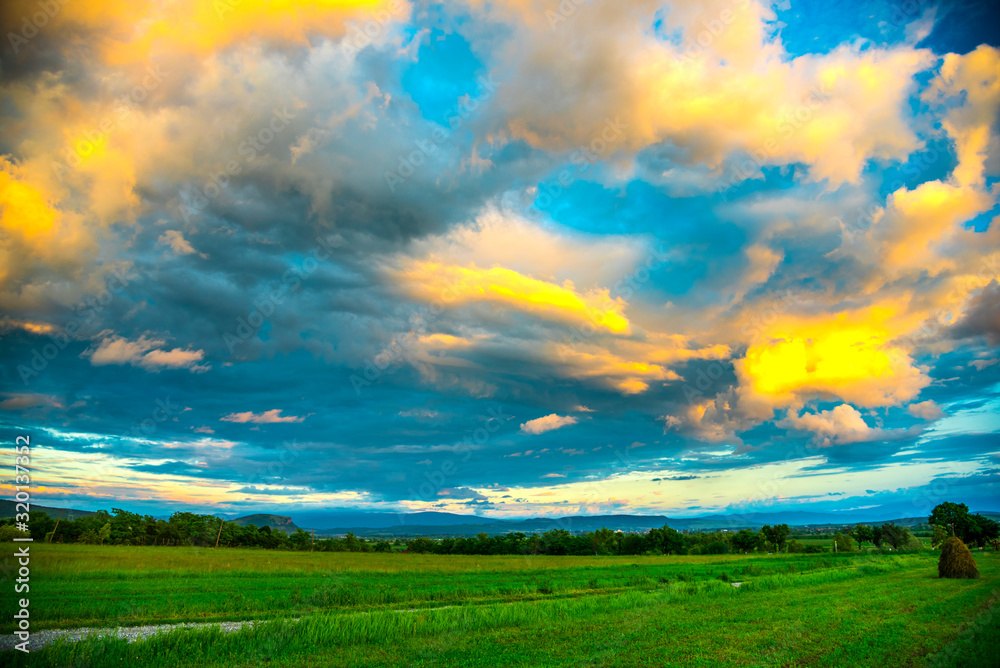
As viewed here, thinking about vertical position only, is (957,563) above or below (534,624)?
above

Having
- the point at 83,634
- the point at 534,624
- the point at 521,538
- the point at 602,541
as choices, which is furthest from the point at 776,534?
the point at 83,634

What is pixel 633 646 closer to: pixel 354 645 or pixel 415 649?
pixel 415 649

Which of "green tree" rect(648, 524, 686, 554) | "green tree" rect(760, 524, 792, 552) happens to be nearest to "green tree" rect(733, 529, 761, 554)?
"green tree" rect(760, 524, 792, 552)

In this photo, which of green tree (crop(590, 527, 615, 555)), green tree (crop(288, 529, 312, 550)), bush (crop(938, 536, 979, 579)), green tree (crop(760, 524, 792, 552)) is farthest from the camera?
green tree (crop(760, 524, 792, 552))

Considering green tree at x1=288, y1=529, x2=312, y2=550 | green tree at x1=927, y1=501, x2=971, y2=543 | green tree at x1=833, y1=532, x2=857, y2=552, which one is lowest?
green tree at x1=288, y1=529, x2=312, y2=550

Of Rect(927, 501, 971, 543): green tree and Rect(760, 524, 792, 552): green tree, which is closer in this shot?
Rect(927, 501, 971, 543): green tree

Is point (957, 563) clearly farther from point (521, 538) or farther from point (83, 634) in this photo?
point (521, 538)

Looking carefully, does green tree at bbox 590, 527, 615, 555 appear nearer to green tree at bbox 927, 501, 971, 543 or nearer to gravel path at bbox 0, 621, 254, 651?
green tree at bbox 927, 501, 971, 543

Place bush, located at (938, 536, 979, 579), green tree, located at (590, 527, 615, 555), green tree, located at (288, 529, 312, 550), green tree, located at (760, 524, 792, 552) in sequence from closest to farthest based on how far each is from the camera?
bush, located at (938, 536, 979, 579)
green tree, located at (590, 527, 615, 555)
green tree, located at (288, 529, 312, 550)
green tree, located at (760, 524, 792, 552)

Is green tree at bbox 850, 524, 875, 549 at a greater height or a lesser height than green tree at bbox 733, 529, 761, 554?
greater

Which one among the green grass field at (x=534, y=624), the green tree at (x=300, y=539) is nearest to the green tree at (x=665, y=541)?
the green tree at (x=300, y=539)

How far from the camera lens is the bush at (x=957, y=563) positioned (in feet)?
110

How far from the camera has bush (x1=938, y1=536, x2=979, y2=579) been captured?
33469 mm

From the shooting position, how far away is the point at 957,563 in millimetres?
33844
